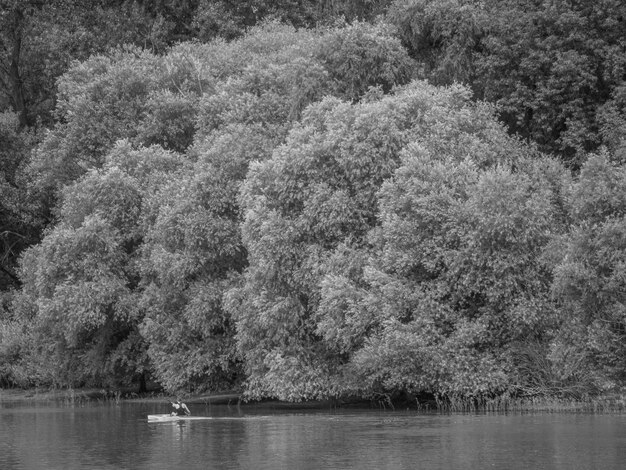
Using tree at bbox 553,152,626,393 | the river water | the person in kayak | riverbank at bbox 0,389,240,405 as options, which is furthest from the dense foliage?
the person in kayak

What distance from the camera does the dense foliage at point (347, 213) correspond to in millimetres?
52406

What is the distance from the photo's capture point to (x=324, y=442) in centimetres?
4344

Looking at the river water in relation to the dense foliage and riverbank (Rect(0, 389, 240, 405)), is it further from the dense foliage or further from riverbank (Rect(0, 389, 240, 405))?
riverbank (Rect(0, 389, 240, 405))

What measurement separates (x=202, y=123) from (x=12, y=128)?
25.4 meters

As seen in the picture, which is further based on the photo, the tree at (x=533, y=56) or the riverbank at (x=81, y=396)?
the riverbank at (x=81, y=396)

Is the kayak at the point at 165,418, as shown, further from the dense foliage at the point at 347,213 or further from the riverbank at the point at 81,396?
the riverbank at the point at 81,396

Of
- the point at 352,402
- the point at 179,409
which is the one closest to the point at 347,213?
the point at 352,402

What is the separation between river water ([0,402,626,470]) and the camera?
1475 inches

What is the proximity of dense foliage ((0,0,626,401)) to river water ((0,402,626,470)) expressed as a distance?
3332 millimetres

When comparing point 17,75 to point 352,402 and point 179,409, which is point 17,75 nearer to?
point 352,402

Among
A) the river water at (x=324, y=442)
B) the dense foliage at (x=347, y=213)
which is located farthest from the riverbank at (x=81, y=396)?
the river water at (x=324, y=442)

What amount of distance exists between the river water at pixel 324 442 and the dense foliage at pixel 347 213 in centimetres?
333

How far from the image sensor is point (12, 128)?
91188 millimetres

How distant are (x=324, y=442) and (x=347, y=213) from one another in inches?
646
